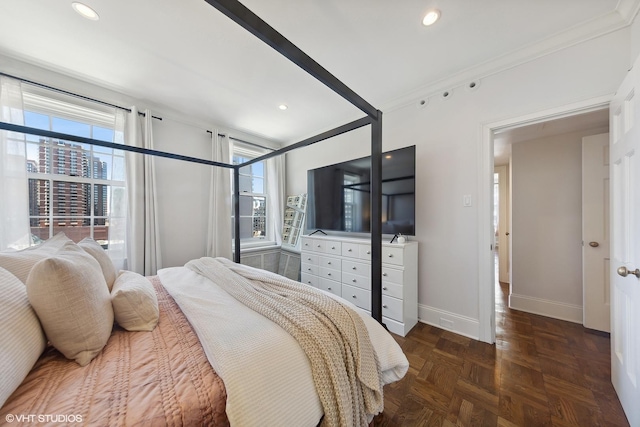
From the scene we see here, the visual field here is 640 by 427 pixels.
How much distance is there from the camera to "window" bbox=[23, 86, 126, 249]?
2051 mm

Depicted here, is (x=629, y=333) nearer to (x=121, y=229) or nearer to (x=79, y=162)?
(x=121, y=229)

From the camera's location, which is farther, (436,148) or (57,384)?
(436,148)

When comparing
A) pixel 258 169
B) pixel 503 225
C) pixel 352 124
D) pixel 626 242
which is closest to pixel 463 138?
pixel 626 242

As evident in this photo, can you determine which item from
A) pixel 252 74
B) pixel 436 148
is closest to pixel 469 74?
pixel 436 148

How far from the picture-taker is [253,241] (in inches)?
150

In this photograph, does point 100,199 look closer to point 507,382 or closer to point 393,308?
point 393,308

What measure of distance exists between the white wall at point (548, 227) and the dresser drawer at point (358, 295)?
1.94 metres

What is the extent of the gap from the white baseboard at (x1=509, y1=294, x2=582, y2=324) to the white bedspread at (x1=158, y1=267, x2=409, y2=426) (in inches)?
102

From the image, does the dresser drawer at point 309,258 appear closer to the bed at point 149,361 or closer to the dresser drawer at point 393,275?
the dresser drawer at point 393,275

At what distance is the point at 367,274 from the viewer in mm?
2367

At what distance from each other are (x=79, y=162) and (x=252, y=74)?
2.01 metres

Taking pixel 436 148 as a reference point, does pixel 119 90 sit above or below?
above

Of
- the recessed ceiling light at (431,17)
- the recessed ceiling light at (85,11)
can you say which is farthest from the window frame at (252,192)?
the recessed ceiling light at (431,17)

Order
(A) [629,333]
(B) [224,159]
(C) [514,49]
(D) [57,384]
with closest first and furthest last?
1. (D) [57,384]
2. (A) [629,333]
3. (C) [514,49]
4. (B) [224,159]
